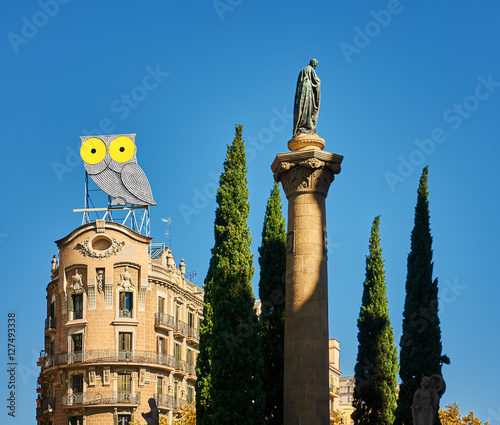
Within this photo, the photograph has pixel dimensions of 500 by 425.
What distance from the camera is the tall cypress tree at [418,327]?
31938 millimetres

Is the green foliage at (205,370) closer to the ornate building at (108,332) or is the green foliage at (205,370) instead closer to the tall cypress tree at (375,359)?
the tall cypress tree at (375,359)

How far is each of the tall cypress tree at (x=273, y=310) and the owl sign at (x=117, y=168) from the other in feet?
87.1

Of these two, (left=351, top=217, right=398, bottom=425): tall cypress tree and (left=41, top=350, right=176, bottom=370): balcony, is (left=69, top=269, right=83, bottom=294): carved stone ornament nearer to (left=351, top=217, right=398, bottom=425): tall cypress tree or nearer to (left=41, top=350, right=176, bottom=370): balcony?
(left=41, top=350, right=176, bottom=370): balcony

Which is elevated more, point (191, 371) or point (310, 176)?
point (310, 176)

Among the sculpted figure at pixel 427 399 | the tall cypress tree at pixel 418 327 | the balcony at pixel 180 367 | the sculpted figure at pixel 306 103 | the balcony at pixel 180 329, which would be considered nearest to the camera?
the sculpted figure at pixel 427 399

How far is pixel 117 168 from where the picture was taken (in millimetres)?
59781

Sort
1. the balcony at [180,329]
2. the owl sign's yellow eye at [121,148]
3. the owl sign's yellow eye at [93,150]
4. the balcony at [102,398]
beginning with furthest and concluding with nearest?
the owl sign's yellow eye at [121,148]
the owl sign's yellow eye at [93,150]
the balcony at [180,329]
the balcony at [102,398]

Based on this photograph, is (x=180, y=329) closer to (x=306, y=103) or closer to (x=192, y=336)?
(x=192, y=336)

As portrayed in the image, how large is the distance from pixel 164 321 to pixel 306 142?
34.2 m

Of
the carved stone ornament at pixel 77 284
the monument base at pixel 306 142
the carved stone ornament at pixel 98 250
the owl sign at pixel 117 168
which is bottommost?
the monument base at pixel 306 142

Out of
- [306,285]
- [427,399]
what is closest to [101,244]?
[306,285]

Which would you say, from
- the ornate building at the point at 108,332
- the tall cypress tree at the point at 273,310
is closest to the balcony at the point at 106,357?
the ornate building at the point at 108,332

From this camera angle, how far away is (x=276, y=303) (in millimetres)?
32188

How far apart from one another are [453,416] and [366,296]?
688 inches
